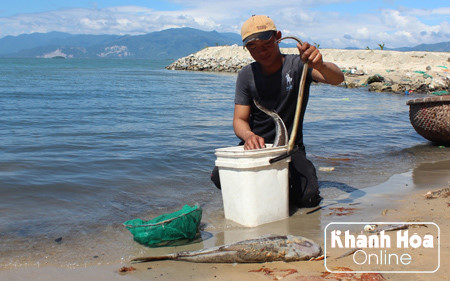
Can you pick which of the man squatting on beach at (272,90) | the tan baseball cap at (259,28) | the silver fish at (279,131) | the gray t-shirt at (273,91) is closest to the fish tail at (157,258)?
the man squatting on beach at (272,90)

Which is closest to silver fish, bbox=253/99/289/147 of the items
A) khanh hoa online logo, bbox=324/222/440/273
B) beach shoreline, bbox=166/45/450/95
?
khanh hoa online logo, bbox=324/222/440/273

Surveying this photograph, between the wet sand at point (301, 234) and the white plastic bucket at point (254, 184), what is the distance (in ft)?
0.35

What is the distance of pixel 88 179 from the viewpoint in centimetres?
535

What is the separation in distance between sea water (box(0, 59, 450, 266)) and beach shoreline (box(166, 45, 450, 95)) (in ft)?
29.0

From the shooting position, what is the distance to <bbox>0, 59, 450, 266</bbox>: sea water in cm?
399

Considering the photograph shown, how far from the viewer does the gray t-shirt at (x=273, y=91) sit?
393 centimetres

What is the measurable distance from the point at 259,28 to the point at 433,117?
4.85 m

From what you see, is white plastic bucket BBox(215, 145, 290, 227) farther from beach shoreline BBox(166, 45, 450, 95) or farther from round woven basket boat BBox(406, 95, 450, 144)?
beach shoreline BBox(166, 45, 450, 95)

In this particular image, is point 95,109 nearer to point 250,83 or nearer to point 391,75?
point 250,83

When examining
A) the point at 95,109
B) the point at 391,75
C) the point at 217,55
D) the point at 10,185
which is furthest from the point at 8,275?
the point at 217,55

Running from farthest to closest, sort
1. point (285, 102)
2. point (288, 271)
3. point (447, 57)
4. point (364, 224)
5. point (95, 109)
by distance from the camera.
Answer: point (447, 57)
point (95, 109)
point (285, 102)
point (364, 224)
point (288, 271)

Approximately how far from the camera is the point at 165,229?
10.7ft

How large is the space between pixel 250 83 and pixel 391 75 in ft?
76.6

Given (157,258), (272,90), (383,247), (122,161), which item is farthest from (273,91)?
(122,161)
